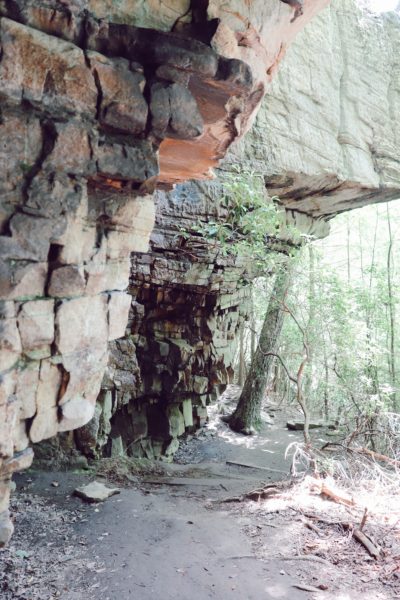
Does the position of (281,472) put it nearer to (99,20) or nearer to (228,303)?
(228,303)

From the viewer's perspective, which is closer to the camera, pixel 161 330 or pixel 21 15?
pixel 21 15

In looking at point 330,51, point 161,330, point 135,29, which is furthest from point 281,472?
point 330,51

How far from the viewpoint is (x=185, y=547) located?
491 cm

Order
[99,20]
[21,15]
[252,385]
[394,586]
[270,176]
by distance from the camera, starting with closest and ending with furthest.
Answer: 1. [21,15]
2. [99,20]
3. [394,586]
4. [270,176]
5. [252,385]

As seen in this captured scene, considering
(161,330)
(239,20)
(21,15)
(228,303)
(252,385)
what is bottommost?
(252,385)

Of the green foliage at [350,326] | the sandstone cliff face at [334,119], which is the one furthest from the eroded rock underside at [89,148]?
the sandstone cliff face at [334,119]

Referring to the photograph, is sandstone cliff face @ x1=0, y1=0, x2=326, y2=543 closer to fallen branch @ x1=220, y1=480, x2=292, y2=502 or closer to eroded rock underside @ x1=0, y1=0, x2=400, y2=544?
eroded rock underside @ x1=0, y1=0, x2=400, y2=544

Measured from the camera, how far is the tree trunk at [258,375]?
11.8 metres

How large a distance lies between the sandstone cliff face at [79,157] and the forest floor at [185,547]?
69.9 inches

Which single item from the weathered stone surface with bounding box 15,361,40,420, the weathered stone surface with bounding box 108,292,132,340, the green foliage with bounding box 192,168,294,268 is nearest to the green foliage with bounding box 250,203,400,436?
the green foliage with bounding box 192,168,294,268

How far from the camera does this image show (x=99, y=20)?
9.81ft

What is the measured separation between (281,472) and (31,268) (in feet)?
29.3

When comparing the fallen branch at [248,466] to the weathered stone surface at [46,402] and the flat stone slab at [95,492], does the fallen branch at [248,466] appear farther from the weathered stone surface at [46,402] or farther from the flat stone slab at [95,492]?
the weathered stone surface at [46,402]

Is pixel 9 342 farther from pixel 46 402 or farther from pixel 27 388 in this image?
pixel 46 402
